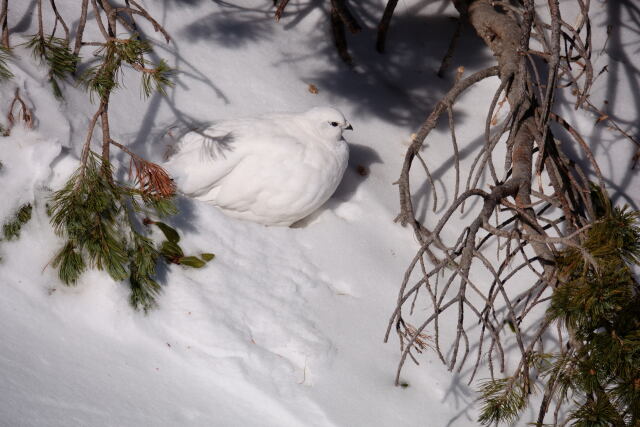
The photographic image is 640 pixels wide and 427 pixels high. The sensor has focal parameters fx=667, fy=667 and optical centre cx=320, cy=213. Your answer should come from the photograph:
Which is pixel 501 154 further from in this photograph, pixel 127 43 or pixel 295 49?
pixel 127 43

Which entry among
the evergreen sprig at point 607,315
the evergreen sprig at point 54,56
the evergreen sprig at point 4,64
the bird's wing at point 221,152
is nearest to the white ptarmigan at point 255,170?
the bird's wing at point 221,152

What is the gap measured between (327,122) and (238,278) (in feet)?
2.24

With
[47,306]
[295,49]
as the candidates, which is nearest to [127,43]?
[47,306]

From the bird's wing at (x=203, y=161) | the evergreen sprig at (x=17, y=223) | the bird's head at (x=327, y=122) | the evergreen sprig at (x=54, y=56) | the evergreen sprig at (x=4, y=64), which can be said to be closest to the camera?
the evergreen sprig at (x=17, y=223)

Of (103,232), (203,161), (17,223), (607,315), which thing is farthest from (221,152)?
(607,315)

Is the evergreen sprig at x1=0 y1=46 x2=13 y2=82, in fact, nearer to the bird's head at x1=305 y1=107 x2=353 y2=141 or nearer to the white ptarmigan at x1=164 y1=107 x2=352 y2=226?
the white ptarmigan at x1=164 y1=107 x2=352 y2=226

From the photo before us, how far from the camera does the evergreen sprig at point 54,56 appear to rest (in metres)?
2.12

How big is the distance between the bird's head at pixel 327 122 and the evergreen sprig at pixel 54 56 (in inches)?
33.0

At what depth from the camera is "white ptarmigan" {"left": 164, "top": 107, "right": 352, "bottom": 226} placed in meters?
2.26

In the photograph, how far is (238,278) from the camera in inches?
84.7

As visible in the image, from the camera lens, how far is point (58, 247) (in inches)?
75.9

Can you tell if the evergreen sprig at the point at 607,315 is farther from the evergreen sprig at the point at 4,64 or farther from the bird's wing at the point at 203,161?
the evergreen sprig at the point at 4,64

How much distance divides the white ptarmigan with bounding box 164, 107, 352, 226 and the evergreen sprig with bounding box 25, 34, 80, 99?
433 millimetres

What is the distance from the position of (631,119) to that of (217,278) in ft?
7.11
